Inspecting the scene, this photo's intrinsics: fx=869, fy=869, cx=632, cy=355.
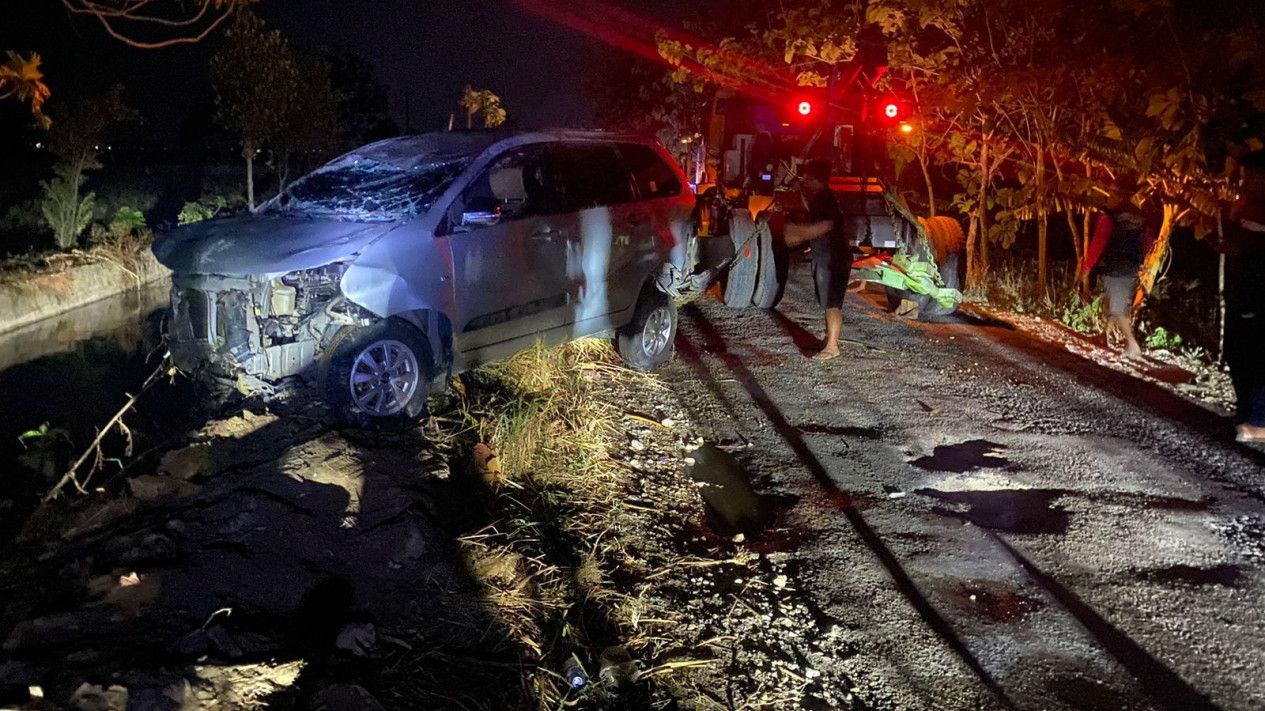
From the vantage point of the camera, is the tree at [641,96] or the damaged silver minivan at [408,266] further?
the tree at [641,96]

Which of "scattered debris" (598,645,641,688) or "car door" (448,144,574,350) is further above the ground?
"car door" (448,144,574,350)

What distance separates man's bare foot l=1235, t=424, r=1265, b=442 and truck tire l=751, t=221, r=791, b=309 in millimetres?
5371

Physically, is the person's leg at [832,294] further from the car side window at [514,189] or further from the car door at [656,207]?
the car side window at [514,189]

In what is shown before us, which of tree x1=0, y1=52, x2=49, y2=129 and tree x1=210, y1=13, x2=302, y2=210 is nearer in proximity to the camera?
tree x1=0, y1=52, x2=49, y2=129

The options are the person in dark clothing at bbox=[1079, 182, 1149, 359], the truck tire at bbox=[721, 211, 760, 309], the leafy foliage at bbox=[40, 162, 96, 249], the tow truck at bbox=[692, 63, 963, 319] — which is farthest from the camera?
the leafy foliage at bbox=[40, 162, 96, 249]

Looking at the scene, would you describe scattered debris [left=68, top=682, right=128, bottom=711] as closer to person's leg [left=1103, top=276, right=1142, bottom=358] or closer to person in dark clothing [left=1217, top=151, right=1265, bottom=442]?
person in dark clothing [left=1217, top=151, right=1265, bottom=442]

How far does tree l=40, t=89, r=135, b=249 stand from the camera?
44.7ft

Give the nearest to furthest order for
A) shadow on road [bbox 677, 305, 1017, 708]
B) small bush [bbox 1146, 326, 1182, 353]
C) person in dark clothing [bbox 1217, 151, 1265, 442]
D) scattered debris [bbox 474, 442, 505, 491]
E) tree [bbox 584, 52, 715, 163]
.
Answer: shadow on road [bbox 677, 305, 1017, 708]
scattered debris [bbox 474, 442, 505, 491]
person in dark clothing [bbox 1217, 151, 1265, 442]
small bush [bbox 1146, 326, 1182, 353]
tree [bbox 584, 52, 715, 163]

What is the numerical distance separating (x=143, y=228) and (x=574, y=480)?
1332cm

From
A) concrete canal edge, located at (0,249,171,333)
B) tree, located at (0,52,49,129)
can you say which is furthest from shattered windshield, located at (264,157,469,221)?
concrete canal edge, located at (0,249,171,333)

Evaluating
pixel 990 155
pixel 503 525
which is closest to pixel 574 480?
pixel 503 525

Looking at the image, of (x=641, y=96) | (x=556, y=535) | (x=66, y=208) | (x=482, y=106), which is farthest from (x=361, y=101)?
(x=556, y=535)

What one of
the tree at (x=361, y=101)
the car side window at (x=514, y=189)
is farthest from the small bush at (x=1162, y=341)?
the tree at (x=361, y=101)

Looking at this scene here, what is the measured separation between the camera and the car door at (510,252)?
5.89 metres
